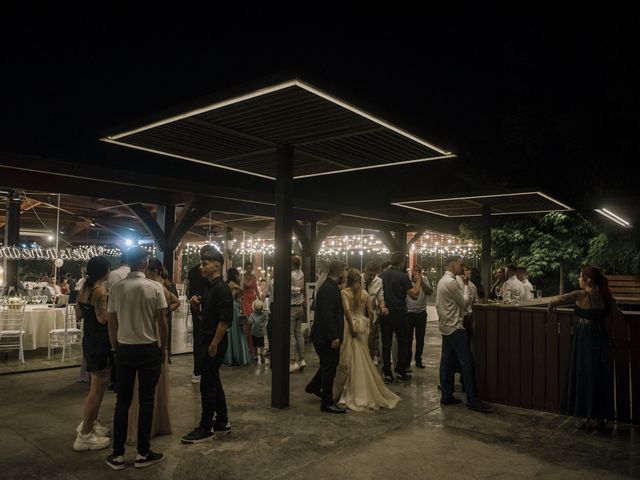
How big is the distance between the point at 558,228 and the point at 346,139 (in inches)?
485

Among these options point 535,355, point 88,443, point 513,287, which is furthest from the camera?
point 513,287

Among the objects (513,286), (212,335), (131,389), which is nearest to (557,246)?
(513,286)

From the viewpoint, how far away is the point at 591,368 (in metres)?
4.78

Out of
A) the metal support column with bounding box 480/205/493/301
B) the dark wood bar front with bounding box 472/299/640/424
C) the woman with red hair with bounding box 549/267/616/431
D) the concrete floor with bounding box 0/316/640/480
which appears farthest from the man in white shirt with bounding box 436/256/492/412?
the metal support column with bounding box 480/205/493/301

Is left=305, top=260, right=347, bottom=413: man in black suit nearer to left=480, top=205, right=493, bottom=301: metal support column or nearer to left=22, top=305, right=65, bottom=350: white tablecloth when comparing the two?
left=480, top=205, right=493, bottom=301: metal support column

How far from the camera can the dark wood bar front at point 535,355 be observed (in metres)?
5.03

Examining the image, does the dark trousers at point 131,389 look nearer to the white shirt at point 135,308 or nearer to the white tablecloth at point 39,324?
the white shirt at point 135,308

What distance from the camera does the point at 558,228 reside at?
15523 mm

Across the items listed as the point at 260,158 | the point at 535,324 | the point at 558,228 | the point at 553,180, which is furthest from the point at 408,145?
the point at 553,180

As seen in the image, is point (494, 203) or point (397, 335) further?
point (494, 203)

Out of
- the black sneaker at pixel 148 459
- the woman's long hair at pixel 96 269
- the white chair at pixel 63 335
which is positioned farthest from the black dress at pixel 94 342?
the white chair at pixel 63 335

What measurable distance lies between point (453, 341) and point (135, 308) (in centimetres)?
357

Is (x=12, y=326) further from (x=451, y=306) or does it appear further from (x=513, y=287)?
(x=513, y=287)

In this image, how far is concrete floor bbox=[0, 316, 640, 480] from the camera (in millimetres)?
3801
